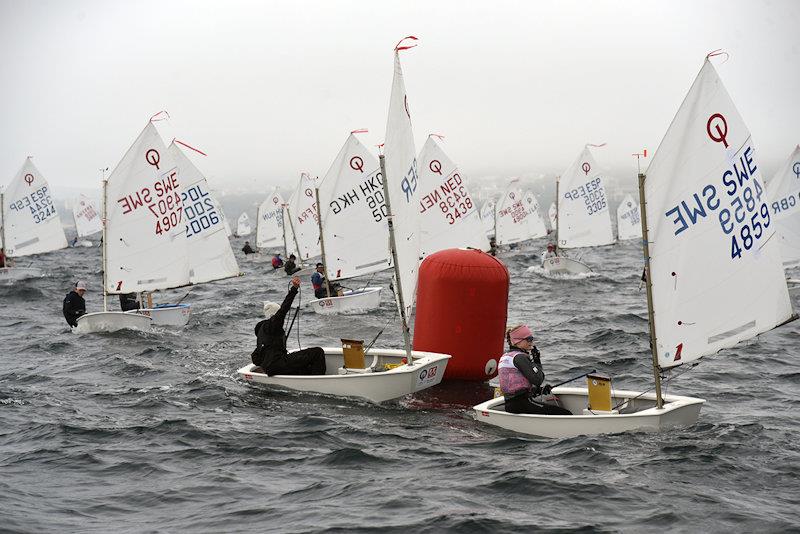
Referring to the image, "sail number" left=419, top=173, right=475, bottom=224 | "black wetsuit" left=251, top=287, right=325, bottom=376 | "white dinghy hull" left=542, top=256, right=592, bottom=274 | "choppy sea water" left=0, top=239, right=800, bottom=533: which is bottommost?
"choppy sea water" left=0, top=239, right=800, bottom=533

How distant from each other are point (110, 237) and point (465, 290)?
452 inches

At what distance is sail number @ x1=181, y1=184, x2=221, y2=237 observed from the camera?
24.9m

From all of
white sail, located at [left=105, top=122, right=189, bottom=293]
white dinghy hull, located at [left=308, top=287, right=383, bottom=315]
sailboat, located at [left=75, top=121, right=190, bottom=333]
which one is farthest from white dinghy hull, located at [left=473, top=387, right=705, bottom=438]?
white sail, located at [left=105, top=122, right=189, bottom=293]

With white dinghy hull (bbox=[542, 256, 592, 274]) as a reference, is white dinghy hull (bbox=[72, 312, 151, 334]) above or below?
below

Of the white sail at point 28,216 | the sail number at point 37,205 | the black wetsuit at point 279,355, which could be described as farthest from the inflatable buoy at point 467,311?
the sail number at point 37,205

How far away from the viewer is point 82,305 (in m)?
21.7

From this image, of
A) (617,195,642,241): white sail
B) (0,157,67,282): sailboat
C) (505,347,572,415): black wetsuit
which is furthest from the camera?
(617,195,642,241): white sail

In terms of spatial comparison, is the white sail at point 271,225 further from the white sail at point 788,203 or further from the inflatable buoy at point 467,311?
the inflatable buoy at point 467,311

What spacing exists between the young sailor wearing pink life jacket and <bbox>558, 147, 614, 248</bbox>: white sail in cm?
2545

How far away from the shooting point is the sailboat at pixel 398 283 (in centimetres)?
1305

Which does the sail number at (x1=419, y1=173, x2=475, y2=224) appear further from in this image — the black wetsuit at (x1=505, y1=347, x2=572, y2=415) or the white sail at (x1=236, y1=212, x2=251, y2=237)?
the white sail at (x1=236, y1=212, x2=251, y2=237)

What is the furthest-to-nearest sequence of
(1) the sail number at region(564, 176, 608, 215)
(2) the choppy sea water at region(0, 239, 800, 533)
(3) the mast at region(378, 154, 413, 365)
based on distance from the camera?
(1) the sail number at region(564, 176, 608, 215) < (3) the mast at region(378, 154, 413, 365) < (2) the choppy sea water at region(0, 239, 800, 533)

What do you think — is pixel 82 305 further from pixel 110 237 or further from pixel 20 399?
pixel 20 399

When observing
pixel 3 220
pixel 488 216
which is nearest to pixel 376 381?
pixel 3 220
